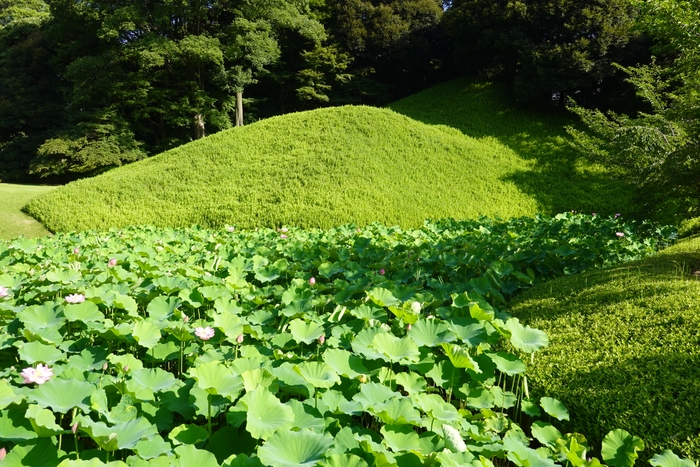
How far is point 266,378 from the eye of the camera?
1.31 meters

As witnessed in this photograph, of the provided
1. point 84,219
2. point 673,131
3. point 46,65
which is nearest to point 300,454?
point 673,131

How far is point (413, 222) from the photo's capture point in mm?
8070

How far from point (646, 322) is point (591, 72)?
1354 cm

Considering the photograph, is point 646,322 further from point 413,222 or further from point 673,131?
point 413,222

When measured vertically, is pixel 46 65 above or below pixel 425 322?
above

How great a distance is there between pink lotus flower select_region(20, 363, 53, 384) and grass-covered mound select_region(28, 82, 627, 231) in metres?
6.39

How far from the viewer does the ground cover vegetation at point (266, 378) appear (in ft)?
3.59

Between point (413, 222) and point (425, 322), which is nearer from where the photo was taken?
point (425, 322)

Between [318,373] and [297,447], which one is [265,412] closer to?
[297,447]

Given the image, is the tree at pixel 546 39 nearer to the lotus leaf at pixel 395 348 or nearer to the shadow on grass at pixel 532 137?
the shadow on grass at pixel 532 137

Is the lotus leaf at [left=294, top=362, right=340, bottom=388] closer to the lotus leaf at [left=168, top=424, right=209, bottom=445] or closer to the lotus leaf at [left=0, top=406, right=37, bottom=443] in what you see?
the lotus leaf at [left=168, top=424, right=209, bottom=445]

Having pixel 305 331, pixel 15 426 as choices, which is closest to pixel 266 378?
pixel 305 331

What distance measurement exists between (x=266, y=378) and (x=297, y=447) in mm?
341

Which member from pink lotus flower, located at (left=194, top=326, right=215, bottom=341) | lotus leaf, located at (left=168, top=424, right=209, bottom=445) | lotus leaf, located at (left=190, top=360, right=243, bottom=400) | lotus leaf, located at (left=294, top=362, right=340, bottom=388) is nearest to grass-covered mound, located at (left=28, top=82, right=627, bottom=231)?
pink lotus flower, located at (left=194, top=326, right=215, bottom=341)
